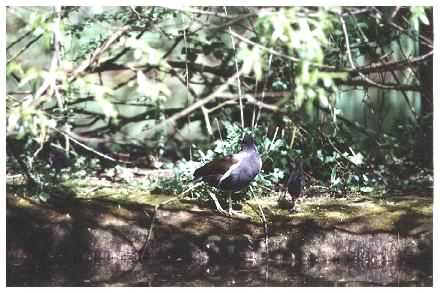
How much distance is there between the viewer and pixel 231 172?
749cm

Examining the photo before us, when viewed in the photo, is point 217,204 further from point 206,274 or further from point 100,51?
point 100,51

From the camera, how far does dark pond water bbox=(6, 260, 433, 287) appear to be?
21.5 feet

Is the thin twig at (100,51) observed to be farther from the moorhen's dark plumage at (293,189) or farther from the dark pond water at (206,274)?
the moorhen's dark plumage at (293,189)

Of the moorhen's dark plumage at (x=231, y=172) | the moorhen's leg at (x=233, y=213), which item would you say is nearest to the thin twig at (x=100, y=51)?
the moorhen's dark plumage at (x=231, y=172)

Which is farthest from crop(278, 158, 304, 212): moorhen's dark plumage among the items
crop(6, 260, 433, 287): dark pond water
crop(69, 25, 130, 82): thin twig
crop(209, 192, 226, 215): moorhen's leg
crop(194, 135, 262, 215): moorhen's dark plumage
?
crop(69, 25, 130, 82): thin twig

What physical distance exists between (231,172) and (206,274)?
1117 mm

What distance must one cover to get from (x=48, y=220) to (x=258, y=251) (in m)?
2.00

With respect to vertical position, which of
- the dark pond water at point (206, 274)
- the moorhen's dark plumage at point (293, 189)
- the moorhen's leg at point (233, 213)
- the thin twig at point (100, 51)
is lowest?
the dark pond water at point (206, 274)

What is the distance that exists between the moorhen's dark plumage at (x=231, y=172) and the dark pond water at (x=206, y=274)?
812 millimetres

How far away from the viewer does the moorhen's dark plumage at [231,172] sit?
24.6 feet

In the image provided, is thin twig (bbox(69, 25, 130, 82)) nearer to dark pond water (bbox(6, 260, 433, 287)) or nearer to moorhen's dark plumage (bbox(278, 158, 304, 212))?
dark pond water (bbox(6, 260, 433, 287))

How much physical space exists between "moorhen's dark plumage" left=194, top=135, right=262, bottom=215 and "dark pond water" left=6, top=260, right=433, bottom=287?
2.67 ft

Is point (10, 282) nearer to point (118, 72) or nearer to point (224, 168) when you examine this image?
point (224, 168)
